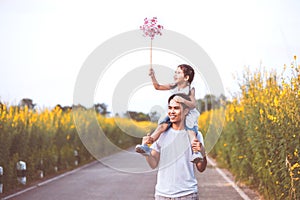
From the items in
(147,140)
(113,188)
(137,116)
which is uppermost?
(137,116)

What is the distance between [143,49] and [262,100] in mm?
8811

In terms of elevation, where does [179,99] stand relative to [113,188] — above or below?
above

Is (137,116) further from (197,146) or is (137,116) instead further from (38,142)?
(38,142)

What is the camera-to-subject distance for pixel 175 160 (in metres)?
4.14

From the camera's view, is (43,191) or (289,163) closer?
(289,163)

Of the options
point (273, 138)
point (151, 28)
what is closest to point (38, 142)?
point (273, 138)

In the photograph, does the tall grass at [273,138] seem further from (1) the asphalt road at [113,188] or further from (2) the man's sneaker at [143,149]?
(2) the man's sneaker at [143,149]

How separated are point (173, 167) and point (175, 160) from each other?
0.07 metres

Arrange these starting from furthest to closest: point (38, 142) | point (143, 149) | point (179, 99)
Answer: point (38, 142) < point (179, 99) < point (143, 149)

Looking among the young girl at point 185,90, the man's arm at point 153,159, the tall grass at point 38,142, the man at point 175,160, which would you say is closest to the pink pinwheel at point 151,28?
the young girl at point 185,90

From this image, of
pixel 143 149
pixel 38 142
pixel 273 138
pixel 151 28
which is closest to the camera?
pixel 151 28

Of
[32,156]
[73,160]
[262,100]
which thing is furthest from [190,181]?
[73,160]

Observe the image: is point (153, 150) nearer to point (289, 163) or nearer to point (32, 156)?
point (289, 163)

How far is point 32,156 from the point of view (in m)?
15.5
